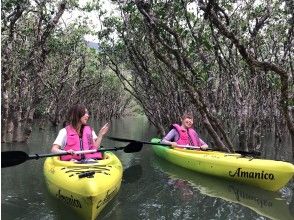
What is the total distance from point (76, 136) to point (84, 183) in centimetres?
218

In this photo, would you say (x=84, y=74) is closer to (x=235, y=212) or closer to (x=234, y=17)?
(x=234, y=17)

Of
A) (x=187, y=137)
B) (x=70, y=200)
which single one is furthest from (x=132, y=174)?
(x=70, y=200)

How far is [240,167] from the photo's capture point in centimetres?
856

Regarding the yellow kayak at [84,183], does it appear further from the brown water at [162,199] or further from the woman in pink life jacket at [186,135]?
the woman in pink life jacket at [186,135]

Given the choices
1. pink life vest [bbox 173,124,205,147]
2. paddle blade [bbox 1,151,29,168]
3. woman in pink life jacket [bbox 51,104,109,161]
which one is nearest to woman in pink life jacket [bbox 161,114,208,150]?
pink life vest [bbox 173,124,205,147]

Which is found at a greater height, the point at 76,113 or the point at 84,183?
the point at 76,113

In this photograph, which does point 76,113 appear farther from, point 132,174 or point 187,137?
point 187,137

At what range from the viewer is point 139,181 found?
30.9 ft

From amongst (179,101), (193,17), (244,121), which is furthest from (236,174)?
(179,101)

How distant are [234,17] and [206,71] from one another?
2.40m

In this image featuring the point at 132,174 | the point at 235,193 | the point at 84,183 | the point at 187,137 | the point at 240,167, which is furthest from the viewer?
the point at 187,137

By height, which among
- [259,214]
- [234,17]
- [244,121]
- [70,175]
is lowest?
[259,214]

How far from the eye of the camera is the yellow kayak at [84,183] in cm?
529

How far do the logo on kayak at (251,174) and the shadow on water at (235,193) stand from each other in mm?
265
